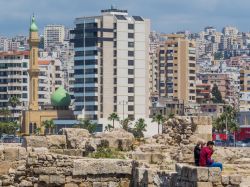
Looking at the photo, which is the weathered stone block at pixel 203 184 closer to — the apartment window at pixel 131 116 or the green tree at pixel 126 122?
the green tree at pixel 126 122

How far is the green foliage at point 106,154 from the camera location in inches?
897

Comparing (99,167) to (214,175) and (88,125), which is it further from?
(88,125)

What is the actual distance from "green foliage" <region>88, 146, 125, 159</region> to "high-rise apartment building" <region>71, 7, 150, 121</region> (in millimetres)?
158192

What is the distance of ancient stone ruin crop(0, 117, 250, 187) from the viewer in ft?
51.8

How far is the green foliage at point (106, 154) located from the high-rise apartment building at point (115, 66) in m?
158

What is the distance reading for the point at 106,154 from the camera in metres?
23.0

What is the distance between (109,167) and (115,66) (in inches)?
6532

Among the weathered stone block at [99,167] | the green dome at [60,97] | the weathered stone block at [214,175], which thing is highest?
the green dome at [60,97]

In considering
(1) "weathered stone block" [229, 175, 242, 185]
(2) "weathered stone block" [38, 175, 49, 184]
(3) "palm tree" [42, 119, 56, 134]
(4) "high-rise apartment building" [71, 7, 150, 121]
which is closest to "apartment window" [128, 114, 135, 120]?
(4) "high-rise apartment building" [71, 7, 150, 121]

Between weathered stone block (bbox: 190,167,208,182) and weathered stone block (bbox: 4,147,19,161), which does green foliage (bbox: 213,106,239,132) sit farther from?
weathered stone block (bbox: 190,167,208,182)

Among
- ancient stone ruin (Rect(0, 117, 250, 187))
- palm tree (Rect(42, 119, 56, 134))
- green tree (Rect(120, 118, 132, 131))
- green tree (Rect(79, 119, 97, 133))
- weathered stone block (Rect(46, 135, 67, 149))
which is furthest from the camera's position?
green tree (Rect(120, 118, 132, 131))

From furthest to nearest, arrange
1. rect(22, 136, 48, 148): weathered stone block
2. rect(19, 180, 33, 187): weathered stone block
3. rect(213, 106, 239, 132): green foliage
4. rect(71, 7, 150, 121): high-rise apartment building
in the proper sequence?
rect(71, 7, 150, 121): high-rise apartment building, rect(213, 106, 239, 132): green foliage, rect(22, 136, 48, 148): weathered stone block, rect(19, 180, 33, 187): weathered stone block

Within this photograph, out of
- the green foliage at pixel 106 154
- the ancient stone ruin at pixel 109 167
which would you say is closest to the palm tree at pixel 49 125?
the ancient stone ruin at pixel 109 167

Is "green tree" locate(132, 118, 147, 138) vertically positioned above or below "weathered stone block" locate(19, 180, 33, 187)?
below
